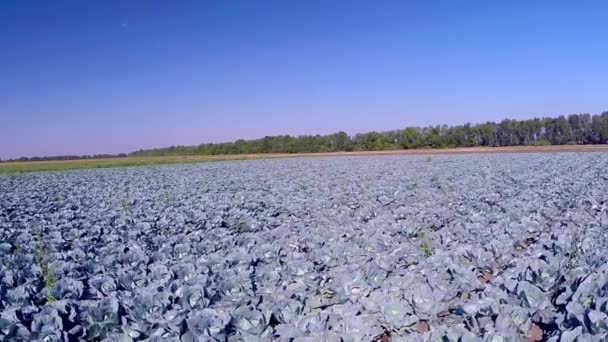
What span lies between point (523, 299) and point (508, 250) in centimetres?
224

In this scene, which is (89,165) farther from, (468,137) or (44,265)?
(468,137)

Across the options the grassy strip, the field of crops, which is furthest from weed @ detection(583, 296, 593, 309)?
the grassy strip

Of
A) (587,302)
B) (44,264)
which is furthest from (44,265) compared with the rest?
(587,302)

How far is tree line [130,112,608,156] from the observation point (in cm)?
7075

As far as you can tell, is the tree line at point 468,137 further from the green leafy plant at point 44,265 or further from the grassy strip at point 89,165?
the green leafy plant at point 44,265

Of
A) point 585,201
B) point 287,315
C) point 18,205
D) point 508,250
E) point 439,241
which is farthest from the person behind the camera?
point 18,205

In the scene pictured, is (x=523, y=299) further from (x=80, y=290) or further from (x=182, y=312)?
(x=80, y=290)

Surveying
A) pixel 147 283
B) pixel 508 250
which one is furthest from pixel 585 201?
pixel 147 283

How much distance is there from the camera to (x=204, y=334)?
310 centimetres

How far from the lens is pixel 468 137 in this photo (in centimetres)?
7512

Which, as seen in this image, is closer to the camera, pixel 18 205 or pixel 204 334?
pixel 204 334

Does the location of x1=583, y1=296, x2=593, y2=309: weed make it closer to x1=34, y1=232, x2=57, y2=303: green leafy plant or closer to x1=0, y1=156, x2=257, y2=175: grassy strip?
x1=34, y1=232, x2=57, y2=303: green leafy plant

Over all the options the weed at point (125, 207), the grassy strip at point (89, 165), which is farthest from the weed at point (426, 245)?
the grassy strip at point (89, 165)

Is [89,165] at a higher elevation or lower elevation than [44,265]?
higher
